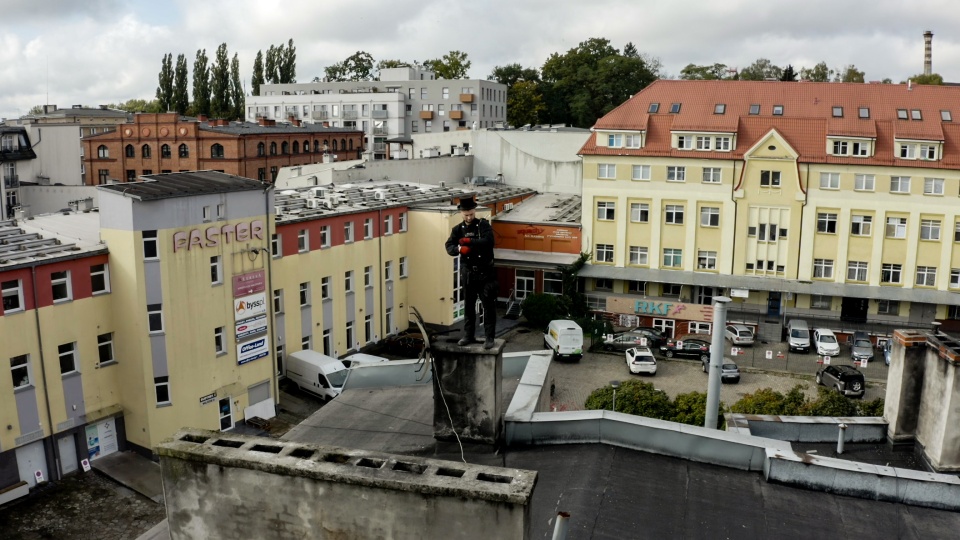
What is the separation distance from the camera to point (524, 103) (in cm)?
10481

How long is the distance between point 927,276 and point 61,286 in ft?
140

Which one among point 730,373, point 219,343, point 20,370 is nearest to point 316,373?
point 219,343

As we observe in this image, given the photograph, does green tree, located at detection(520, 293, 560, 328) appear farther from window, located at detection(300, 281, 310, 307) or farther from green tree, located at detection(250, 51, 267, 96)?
green tree, located at detection(250, 51, 267, 96)

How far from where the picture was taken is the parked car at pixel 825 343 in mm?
45344

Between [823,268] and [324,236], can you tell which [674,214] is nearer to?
[823,268]

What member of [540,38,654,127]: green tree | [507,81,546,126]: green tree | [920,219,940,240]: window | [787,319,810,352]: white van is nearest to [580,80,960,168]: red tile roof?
[920,219,940,240]: window

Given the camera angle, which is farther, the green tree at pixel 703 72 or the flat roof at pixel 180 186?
the green tree at pixel 703 72

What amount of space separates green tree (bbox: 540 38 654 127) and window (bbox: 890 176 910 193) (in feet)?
187

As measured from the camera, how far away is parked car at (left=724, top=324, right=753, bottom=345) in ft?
154

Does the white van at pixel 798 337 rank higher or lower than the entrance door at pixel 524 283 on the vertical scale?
lower

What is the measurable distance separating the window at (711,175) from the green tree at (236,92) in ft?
203

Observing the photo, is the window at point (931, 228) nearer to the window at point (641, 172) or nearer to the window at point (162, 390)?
the window at point (641, 172)

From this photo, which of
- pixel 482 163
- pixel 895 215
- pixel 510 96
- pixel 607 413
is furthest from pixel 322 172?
pixel 510 96

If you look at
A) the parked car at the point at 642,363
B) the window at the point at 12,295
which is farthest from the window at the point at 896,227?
the window at the point at 12,295
